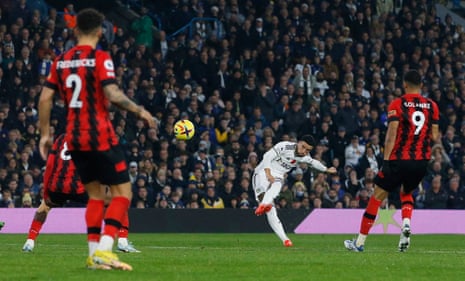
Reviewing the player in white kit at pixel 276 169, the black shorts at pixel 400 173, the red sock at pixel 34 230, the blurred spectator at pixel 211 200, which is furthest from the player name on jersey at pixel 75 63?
the blurred spectator at pixel 211 200

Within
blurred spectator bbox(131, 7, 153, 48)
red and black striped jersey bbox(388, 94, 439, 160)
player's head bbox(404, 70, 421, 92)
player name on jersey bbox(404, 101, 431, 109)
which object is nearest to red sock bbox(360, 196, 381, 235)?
red and black striped jersey bbox(388, 94, 439, 160)

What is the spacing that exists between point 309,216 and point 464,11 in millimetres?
13141

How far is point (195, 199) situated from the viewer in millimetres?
26500

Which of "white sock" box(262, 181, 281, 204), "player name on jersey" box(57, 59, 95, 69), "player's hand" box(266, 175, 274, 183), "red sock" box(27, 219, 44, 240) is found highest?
"player name on jersey" box(57, 59, 95, 69)

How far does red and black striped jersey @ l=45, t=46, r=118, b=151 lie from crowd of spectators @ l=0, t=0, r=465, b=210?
1401cm

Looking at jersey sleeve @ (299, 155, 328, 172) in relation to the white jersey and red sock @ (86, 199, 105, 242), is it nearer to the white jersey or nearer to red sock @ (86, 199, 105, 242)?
the white jersey

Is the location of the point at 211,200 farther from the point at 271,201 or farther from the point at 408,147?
the point at 408,147

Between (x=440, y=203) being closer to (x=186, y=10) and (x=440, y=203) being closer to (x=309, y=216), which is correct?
(x=309, y=216)

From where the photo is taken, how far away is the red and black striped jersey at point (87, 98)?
11203mm

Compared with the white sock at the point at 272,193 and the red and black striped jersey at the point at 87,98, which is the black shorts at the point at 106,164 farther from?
the white sock at the point at 272,193

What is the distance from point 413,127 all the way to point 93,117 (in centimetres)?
657

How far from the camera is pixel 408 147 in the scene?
16562mm

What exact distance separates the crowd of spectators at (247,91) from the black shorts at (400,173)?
33.8 feet

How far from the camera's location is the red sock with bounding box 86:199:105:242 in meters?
11.5
